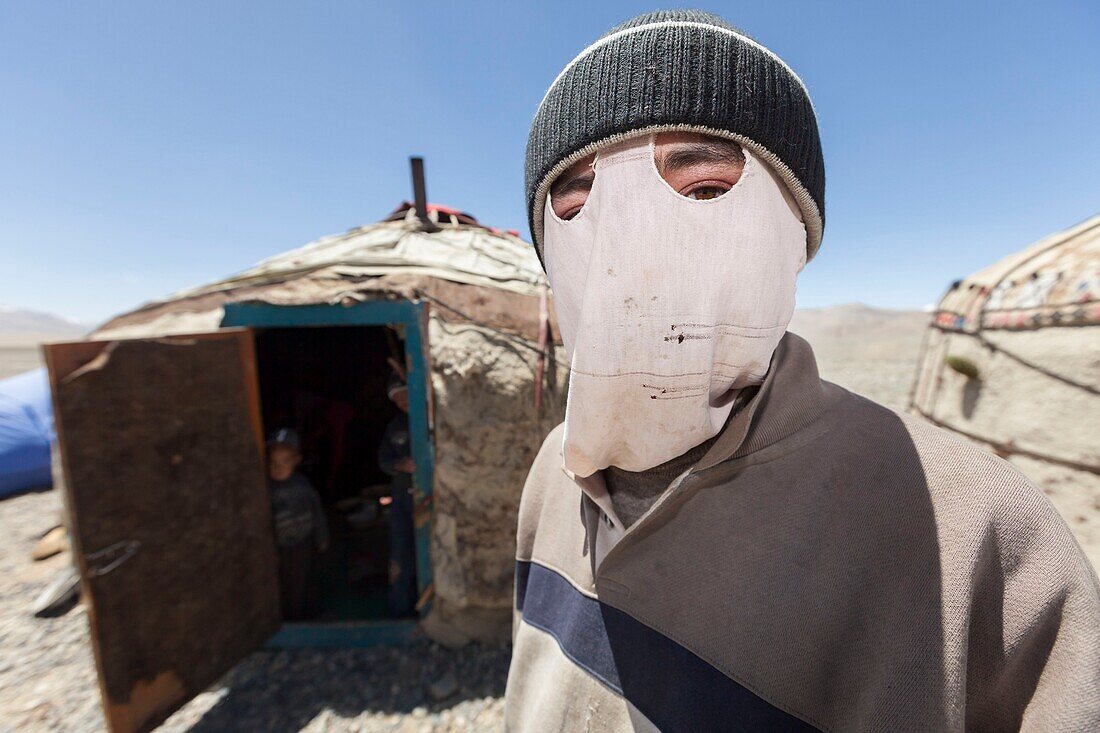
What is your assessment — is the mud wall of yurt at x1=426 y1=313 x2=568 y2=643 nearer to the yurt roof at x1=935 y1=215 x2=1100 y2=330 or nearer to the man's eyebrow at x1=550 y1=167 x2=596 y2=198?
the man's eyebrow at x1=550 y1=167 x2=596 y2=198

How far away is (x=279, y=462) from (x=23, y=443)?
23.9ft

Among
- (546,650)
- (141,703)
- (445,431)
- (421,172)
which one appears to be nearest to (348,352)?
(421,172)

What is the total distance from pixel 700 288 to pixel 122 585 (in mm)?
3297

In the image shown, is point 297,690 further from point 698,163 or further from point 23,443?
point 23,443

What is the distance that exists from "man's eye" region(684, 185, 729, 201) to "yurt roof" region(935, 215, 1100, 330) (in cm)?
400

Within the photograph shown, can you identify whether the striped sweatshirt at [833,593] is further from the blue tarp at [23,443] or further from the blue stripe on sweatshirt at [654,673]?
the blue tarp at [23,443]

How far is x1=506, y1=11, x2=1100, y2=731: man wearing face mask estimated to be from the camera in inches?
25.2

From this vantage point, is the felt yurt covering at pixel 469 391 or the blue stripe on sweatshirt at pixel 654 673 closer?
the blue stripe on sweatshirt at pixel 654 673

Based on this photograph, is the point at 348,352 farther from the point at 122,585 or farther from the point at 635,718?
the point at 635,718

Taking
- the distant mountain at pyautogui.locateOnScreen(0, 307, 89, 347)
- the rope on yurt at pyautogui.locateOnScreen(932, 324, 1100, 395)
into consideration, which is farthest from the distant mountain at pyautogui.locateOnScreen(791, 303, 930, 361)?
the distant mountain at pyautogui.locateOnScreen(0, 307, 89, 347)

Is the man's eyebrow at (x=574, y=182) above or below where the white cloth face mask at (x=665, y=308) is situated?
above

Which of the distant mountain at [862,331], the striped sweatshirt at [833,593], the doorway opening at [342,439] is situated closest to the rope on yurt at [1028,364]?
the striped sweatshirt at [833,593]

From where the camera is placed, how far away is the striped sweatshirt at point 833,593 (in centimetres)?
62

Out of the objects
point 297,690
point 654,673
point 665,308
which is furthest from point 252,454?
point 665,308
